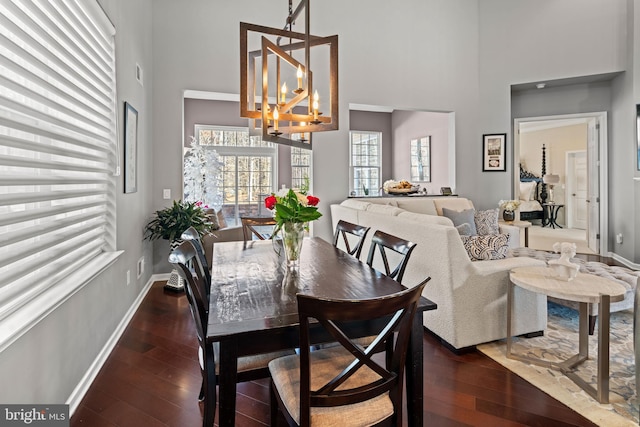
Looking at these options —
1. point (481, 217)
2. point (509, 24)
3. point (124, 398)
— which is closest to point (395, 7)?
point (509, 24)

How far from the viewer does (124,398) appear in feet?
6.67

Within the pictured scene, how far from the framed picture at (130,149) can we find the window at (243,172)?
4.46 metres

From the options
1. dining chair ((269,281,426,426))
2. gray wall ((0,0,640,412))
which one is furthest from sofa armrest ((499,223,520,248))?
dining chair ((269,281,426,426))

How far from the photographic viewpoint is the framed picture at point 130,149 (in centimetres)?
306

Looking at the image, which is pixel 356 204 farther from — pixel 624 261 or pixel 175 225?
pixel 624 261

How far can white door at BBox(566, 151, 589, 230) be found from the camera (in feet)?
28.7

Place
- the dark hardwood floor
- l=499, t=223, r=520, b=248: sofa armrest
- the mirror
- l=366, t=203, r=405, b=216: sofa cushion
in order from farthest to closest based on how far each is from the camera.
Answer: the mirror < l=499, t=223, r=520, b=248: sofa armrest < l=366, t=203, r=405, b=216: sofa cushion < the dark hardwood floor

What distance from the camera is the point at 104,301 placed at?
8.32 ft

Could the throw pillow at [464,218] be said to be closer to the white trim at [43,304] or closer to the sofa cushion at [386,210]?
the sofa cushion at [386,210]

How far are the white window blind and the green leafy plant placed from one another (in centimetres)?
131

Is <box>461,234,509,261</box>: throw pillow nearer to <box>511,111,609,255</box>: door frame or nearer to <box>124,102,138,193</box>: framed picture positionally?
<box>124,102,138,193</box>: framed picture

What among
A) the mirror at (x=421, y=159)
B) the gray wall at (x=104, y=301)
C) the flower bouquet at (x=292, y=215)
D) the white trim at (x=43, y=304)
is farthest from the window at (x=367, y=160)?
the white trim at (x=43, y=304)

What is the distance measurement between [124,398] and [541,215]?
33.5 feet

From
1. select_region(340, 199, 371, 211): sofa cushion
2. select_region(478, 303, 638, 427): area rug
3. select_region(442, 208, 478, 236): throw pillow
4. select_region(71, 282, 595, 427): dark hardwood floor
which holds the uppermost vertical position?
select_region(340, 199, 371, 211): sofa cushion
